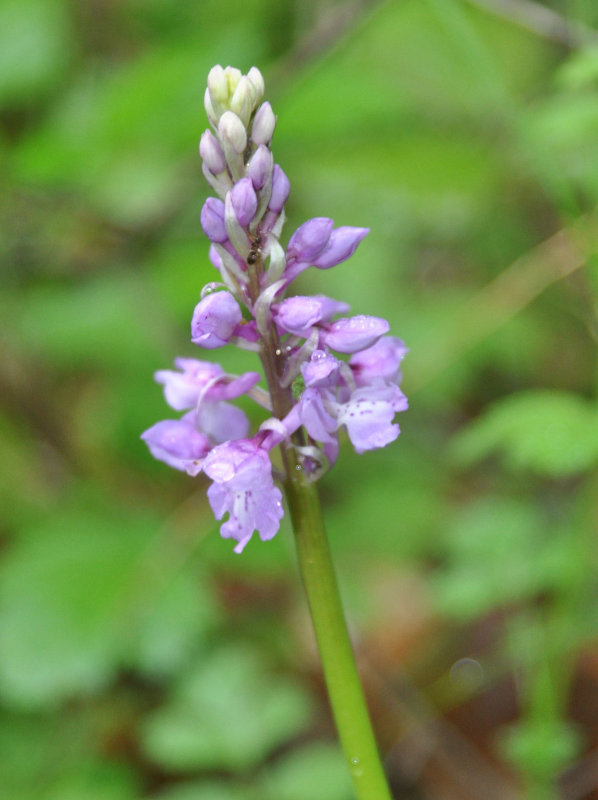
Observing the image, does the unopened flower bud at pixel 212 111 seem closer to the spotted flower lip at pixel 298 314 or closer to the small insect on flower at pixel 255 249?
the small insect on flower at pixel 255 249

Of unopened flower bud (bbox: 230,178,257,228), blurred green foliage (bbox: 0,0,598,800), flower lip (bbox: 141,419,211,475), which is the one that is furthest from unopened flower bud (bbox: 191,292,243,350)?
blurred green foliage (bbox: 0,0,598,800)

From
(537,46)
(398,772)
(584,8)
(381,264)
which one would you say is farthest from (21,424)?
(537,46)

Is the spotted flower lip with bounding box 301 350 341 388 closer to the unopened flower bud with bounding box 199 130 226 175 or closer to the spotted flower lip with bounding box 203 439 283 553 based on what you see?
the spotted flower lip with bounding box 203 439 283 553

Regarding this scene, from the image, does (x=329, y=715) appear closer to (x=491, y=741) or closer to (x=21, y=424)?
(x=491, y=741)

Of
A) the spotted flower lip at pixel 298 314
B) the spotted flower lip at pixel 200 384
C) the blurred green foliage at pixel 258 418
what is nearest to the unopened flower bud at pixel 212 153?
the spotted flower lip at pixel 298 314

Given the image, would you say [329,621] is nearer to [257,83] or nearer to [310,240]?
[310,240]

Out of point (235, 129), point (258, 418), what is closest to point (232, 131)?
point (235, 129)
